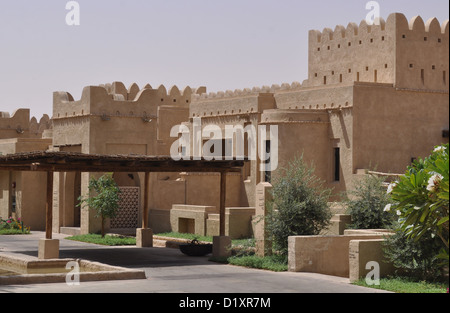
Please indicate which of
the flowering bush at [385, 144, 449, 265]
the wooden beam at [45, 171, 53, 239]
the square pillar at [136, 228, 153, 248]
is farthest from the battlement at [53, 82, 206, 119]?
the flowering bush at [385, 144, 449, 265]

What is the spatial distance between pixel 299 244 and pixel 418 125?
13.5 m

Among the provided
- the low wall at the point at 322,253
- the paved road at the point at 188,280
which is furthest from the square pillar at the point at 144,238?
the low wall at the point at 322,253

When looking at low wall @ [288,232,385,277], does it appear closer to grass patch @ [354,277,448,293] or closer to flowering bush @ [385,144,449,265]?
grass patch @ [354,277,448,293]

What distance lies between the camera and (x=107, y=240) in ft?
97.8

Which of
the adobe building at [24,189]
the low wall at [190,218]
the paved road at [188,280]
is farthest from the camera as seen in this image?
the adobe building at [24,189]

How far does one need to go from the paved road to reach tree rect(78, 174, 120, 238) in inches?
200

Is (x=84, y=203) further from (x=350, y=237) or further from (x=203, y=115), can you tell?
(x=350, y=237)

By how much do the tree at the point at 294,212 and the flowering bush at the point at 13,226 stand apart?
52.4 feet

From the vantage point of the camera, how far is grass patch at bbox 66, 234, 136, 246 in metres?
29.5

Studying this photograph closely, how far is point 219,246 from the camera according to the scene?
24281 mm

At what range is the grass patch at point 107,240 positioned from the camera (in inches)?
1160

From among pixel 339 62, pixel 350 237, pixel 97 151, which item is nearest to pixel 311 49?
pixel 339 62

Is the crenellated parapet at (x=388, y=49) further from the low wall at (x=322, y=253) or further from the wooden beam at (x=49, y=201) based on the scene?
the wooden beam at (x=49, y=201)
